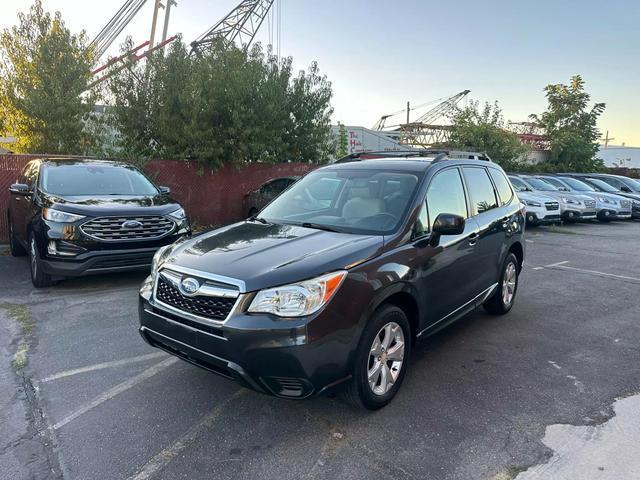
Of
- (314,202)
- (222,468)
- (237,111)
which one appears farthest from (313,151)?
(222,468)

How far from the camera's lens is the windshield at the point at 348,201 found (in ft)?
12.1

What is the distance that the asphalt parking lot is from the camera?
272 cm

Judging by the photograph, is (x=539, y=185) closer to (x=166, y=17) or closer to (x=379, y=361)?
(x=379, y=361)

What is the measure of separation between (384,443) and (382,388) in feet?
1.41

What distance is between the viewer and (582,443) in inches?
116

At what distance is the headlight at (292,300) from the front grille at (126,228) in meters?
3.96

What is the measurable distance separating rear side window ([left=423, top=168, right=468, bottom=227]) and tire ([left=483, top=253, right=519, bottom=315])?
124 cm

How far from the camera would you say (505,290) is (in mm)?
5410

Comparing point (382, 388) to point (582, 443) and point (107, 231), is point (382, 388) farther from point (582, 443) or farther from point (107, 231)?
point (107, 231)

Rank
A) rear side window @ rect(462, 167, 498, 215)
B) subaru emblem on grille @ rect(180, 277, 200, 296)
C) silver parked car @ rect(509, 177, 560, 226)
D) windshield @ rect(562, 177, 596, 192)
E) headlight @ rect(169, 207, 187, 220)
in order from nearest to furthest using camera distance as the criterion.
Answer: subaru emblem on grille @ rect(180, 277, 200, 296), rear side window @ rect(462, 167, 498, 215), headlight @ rect(169, 207, 187, 220), silver parked car @ rect(509, 177, 560, 226), windshield @ rect(562, 177, 596, 192)

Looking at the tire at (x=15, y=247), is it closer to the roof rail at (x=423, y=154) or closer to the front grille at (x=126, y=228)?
the front grille at (x=126, y=228)

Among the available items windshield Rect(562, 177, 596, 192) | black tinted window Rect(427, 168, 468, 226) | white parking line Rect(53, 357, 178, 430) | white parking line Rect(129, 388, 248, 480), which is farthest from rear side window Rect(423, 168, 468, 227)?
windshield Rect(562, 177, 596, 192)

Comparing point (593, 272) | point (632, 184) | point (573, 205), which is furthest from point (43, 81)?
point (632, 184)

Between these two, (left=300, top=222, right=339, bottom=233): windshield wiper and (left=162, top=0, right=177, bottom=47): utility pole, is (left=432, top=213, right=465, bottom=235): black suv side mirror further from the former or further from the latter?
(left=162, top=0, right=177, bottom=47): utility pole
